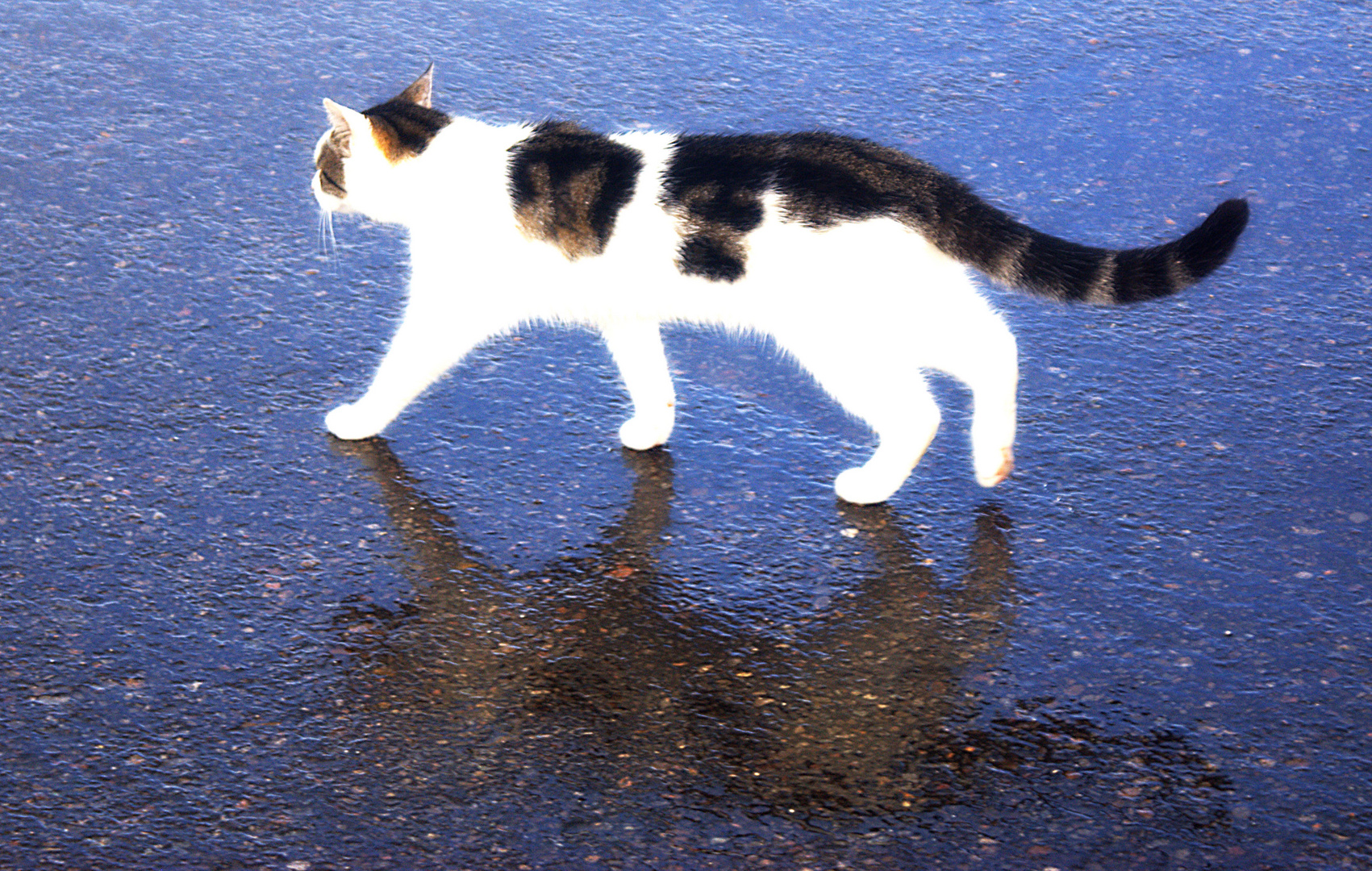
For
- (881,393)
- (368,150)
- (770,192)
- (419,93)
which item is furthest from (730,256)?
(419,93)

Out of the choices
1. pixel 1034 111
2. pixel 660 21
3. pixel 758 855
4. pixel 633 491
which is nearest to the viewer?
pixel 758 855

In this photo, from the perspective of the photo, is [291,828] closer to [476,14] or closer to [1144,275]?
[1144,275]

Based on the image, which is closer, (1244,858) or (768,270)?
(1244,858)

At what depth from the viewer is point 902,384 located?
135 inches

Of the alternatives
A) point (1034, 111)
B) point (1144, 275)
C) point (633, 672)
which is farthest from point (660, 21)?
point (633, 672)

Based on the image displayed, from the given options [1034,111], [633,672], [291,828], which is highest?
[1034,111]

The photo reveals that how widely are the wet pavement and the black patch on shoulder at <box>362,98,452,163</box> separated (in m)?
0.69

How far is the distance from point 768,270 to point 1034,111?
246 cm

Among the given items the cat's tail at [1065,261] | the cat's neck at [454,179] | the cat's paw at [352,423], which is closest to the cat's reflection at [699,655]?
the cat's paw at [352,423]

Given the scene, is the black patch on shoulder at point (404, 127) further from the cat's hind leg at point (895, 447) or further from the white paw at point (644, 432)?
the cat's hind leg at point (895, 447)

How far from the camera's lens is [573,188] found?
138 inches

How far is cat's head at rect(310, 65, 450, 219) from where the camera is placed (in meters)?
3.64

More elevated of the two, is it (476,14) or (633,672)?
(476,14)

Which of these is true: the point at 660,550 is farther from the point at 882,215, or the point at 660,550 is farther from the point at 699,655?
the point at 882,215
